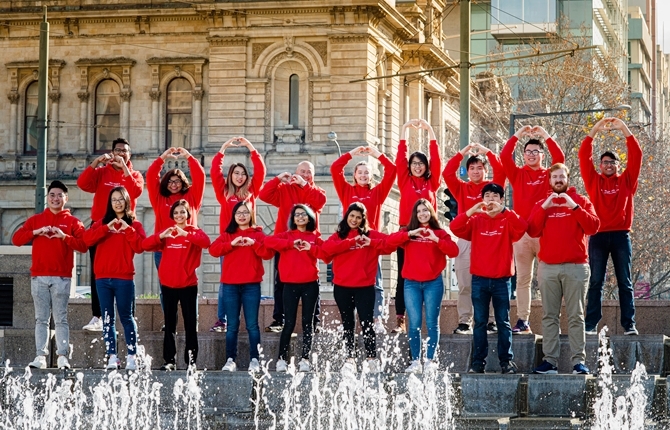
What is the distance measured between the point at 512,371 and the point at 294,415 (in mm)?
2234

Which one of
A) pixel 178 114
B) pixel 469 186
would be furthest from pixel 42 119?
pixel 178 114

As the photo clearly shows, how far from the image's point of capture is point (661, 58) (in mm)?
129250

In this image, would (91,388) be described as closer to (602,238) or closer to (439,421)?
(439,421)

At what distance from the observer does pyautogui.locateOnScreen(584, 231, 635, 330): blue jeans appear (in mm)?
15062

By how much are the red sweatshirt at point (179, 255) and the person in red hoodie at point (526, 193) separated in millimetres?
3369

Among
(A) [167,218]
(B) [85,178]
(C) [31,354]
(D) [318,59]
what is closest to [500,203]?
(A) [167,218]

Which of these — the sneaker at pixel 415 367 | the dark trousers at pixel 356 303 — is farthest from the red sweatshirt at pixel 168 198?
the sneaker at pixel 415 367

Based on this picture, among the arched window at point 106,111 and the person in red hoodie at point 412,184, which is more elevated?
the arched window at point 106,111

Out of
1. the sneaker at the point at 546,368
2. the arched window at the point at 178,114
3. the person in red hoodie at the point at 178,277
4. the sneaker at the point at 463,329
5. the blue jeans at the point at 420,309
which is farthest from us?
the arched window at the point at 178,114

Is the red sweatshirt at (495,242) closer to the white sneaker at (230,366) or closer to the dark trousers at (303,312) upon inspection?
the dark trousers at (303,312)

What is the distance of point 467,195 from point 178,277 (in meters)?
Answer: 3.26

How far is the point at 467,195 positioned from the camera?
15.5 metres

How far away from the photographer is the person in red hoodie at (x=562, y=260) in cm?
1420

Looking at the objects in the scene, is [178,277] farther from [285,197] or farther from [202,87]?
[202,87]
